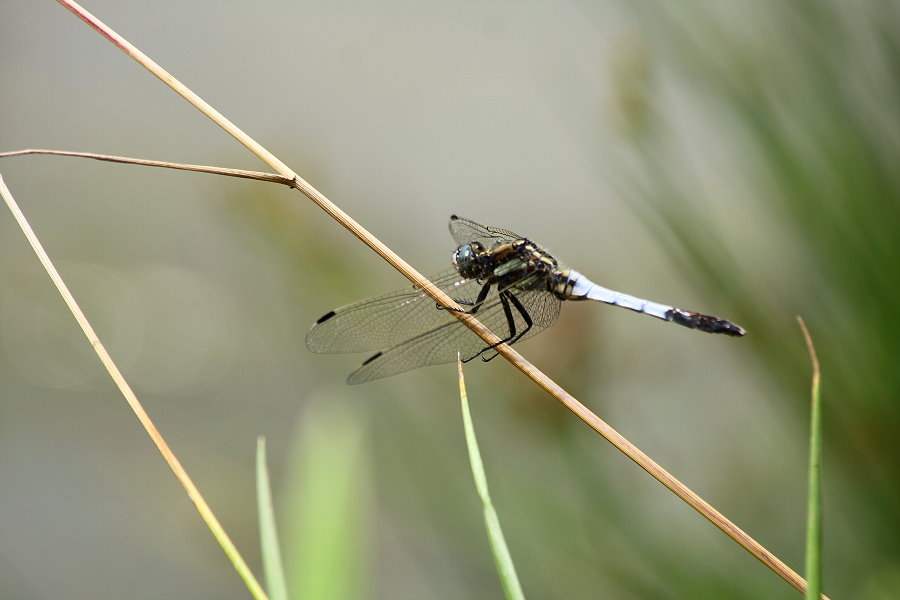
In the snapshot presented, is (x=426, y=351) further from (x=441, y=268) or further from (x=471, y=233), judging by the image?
(x=441, y=268)

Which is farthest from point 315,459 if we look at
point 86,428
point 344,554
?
point 86,428

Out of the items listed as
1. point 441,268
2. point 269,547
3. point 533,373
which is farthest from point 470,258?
point 441,268

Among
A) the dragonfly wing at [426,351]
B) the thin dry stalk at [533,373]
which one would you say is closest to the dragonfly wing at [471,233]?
the dragonfly wing at [426,351]

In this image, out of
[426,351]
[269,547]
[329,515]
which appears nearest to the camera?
[269,547]

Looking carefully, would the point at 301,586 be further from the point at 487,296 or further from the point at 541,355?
the point at 541,355

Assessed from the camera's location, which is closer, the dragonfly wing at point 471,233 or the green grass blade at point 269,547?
the green grass blade at point 269,547

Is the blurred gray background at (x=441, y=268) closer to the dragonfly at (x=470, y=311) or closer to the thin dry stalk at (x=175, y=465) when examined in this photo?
the thin dry stalk at (x=175, y=465)
